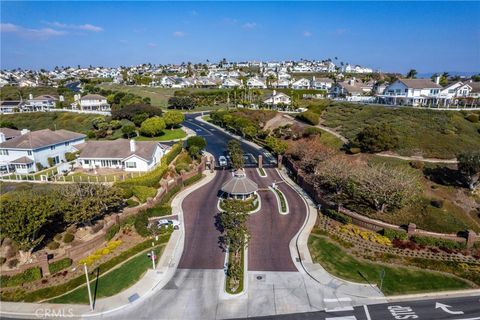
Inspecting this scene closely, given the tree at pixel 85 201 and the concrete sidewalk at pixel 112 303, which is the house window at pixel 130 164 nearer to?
the tree at pixel 85 201

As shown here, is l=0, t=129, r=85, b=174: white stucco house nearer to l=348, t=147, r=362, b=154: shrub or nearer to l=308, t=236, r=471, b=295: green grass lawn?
l=308, t=236, r=471, b=295: green grass lawn

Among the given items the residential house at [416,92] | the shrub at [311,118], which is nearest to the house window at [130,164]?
the shrub at [311,118]

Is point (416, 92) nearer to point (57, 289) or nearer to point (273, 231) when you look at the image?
point (273, 231)

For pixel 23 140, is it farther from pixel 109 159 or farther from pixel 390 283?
pixel 390 283

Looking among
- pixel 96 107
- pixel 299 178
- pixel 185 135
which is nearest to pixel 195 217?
pixel 299 178

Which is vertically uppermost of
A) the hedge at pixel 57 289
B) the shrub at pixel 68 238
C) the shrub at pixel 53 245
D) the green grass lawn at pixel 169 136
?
the green grass lawn at pixel 169 136

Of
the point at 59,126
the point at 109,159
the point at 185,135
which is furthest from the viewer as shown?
the point at 59,126

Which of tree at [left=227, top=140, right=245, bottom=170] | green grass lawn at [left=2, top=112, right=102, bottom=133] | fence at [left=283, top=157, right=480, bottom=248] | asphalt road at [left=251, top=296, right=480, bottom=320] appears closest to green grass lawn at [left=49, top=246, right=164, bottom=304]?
asphalt road at [left=251, top=296, right=480, bottom=320]

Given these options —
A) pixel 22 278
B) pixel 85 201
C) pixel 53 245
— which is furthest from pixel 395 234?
pixel 22 278
